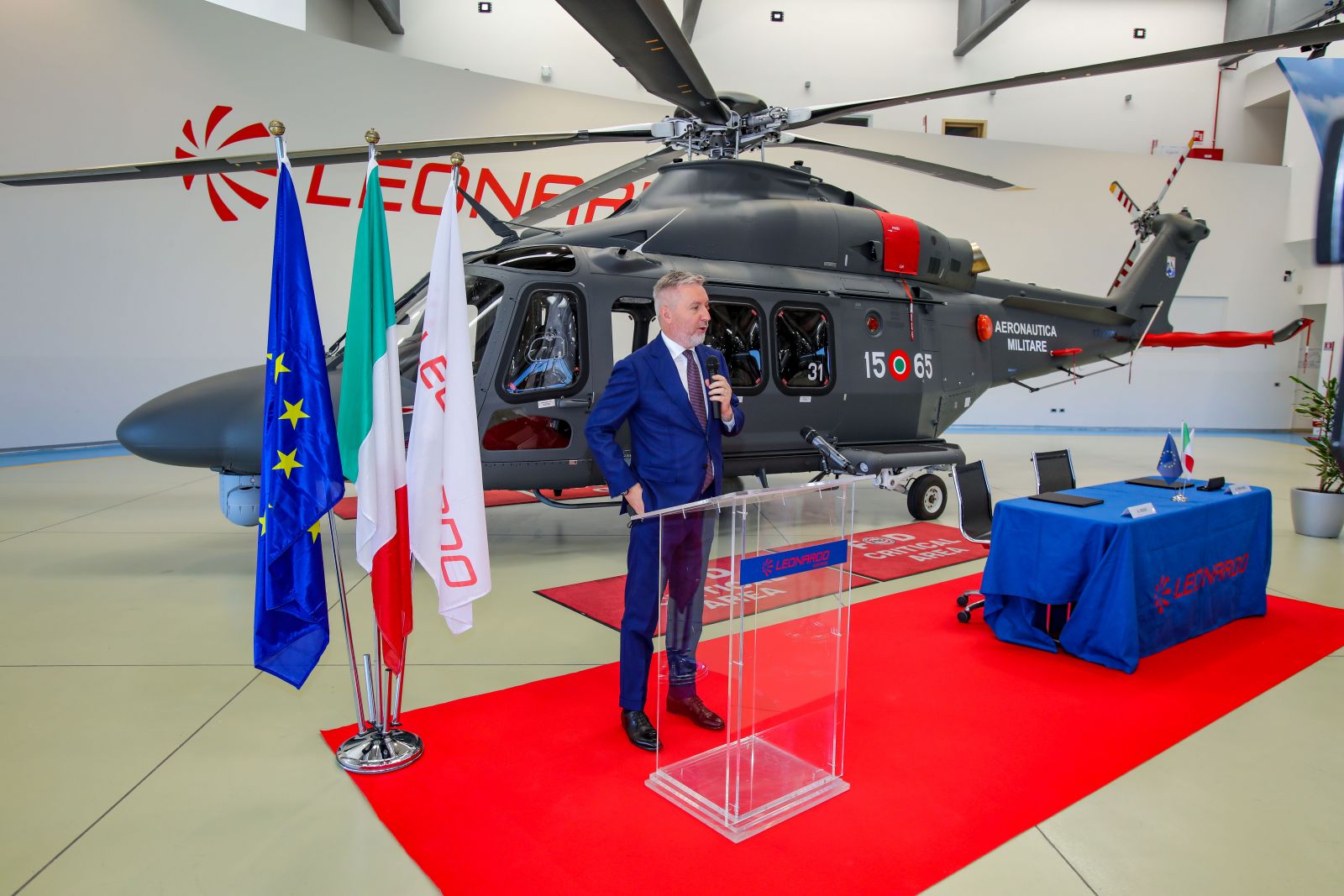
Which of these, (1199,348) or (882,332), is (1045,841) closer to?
(882,332)

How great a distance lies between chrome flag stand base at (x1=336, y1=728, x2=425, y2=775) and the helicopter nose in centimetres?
242

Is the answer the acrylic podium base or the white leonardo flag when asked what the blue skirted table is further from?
the white leonardo flag

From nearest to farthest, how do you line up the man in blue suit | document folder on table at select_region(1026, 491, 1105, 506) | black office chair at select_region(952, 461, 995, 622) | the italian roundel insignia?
the man in blue suit
document folder on table at select_region(1026, 491, 1105, 506)
black office chair at select_region(952, 461, 995, 622)
the italian roundel insignia

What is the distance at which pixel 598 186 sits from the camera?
588 centimetres

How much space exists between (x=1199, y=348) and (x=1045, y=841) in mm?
15375

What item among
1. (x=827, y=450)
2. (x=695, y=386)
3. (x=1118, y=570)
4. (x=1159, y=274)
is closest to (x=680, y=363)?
(x=695, y=386)

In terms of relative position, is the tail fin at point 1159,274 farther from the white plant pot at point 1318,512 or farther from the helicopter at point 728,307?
the white plant pot at point 1318,512

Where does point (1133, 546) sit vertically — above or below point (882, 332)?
below

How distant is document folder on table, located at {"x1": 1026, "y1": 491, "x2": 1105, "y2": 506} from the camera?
3750 millimetres

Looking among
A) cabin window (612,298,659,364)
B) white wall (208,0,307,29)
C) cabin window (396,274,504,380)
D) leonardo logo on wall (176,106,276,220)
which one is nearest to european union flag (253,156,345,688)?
cabin window (396,274,504,380)

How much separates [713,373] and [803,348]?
3.22 m

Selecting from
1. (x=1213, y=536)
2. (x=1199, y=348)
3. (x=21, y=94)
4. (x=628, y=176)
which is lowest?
(x=1213, y=536)

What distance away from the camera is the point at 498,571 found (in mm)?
4945

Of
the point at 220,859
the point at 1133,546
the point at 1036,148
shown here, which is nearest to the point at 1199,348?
the point at 1036,148
